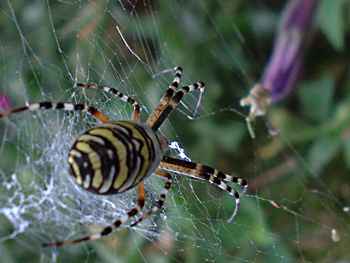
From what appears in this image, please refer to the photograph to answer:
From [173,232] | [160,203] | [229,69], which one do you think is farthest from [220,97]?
[160,203]

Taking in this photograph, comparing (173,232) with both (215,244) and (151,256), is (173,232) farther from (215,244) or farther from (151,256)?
(151,256)

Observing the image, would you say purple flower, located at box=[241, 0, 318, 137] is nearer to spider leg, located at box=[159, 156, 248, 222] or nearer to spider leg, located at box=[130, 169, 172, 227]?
spider leg, located at box=[159, 156, 248, 222]

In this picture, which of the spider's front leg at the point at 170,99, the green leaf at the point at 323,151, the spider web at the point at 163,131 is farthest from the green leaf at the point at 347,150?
the spider's front leg at the point at 170,99

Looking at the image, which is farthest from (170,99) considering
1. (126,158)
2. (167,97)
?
(126,158)

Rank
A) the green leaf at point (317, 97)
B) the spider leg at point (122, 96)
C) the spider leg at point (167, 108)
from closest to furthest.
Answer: the spider leg at point (122, 96) < the spider leg at point (167, 108) < the green leaf at point (317, 97)

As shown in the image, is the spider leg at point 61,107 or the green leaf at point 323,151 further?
the green leaf at point 323,151

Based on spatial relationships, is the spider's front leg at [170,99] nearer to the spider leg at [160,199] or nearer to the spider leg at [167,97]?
the spider leg at [167,97]

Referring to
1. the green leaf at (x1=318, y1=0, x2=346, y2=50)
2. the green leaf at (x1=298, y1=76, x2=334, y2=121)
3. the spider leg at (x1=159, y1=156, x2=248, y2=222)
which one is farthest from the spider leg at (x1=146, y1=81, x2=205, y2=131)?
the green leaf at (x1=298, y1=76, x2=334, y2=121)

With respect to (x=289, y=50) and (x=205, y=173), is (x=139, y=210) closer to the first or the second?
(x=205, y=173)
